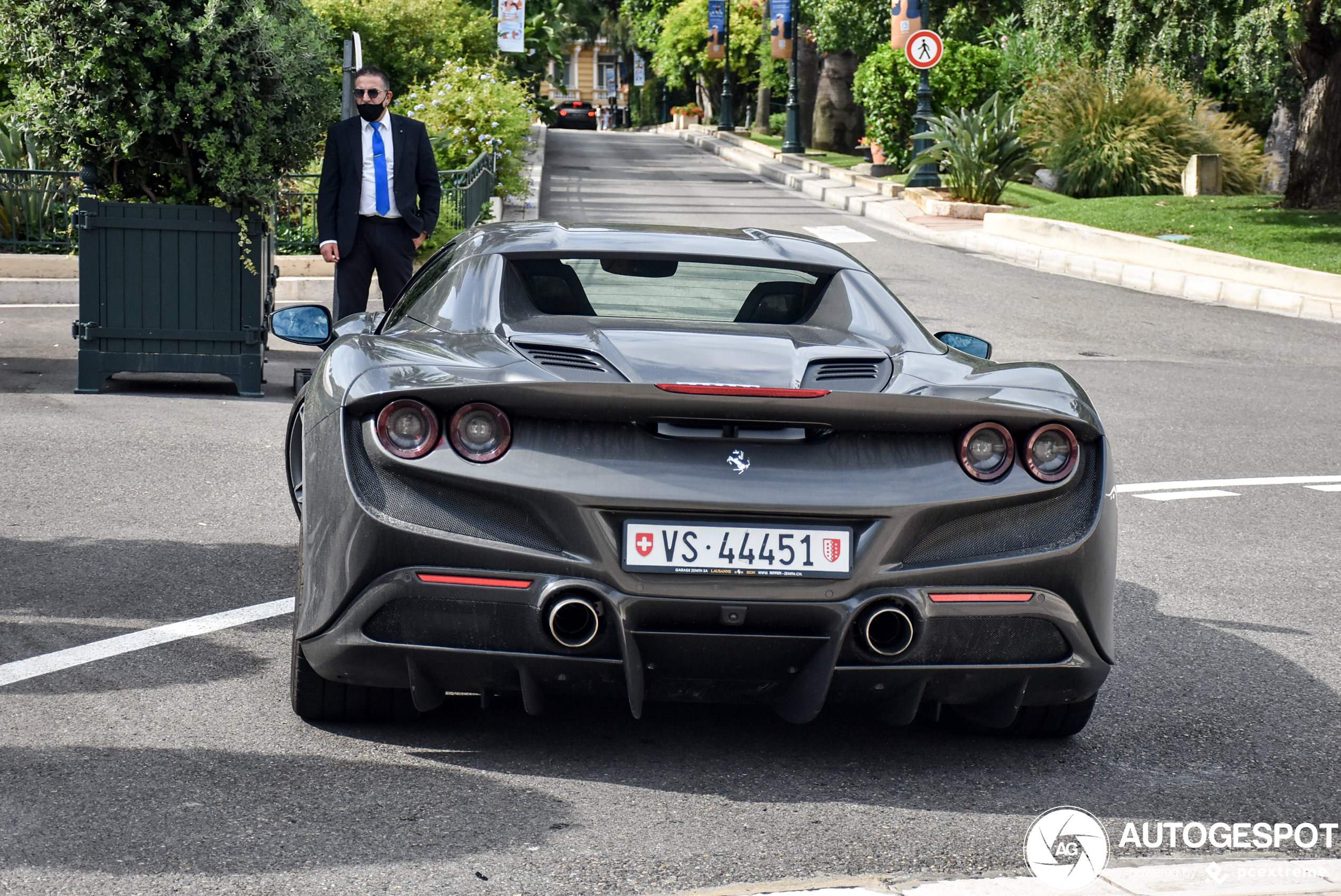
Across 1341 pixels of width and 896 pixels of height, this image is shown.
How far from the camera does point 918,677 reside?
3.64 meters

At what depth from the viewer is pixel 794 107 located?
39.4m

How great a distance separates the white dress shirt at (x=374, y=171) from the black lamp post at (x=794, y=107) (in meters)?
30.3

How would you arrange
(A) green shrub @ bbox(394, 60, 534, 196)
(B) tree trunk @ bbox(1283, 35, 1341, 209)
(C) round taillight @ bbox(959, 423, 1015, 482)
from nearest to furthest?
(C) round taillight @ bbox(959, 423, 1015, 482) → (A) green shrub @ bbox(394, 60, 534, 196) → (B) tree trunk @ bbox(1283, 35, 1341, 209)

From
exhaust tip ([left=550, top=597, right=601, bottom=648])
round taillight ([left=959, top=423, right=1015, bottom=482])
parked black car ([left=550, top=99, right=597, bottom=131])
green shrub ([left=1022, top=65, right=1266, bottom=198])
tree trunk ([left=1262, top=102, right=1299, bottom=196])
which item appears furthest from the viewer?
parked black car ([left=550, top=99, right=597, bottom=131])

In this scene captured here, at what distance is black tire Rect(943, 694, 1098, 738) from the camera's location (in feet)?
13.6

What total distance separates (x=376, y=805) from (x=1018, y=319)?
1335cm

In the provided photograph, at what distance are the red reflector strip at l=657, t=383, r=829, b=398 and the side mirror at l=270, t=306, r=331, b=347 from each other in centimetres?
210

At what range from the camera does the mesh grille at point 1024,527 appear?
3562 millimetres

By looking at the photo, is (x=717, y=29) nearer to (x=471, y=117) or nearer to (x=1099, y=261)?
(x=471, y=117)

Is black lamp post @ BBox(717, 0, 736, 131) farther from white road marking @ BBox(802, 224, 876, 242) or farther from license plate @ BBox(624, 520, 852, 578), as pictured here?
license plate @ BBox(624, 520, 852, 578)

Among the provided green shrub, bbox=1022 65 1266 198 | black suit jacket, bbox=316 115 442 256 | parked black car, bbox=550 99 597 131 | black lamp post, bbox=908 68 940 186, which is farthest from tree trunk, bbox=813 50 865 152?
black suit jacket, bbox=316 115 442 256

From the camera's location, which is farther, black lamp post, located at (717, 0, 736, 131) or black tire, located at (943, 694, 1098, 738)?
black lamp post, located at (717, 0, 736, 131)

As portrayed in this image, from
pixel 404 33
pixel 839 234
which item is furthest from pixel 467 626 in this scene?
pixel 404 33

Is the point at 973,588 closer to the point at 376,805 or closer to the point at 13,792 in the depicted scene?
the point at 376,805
